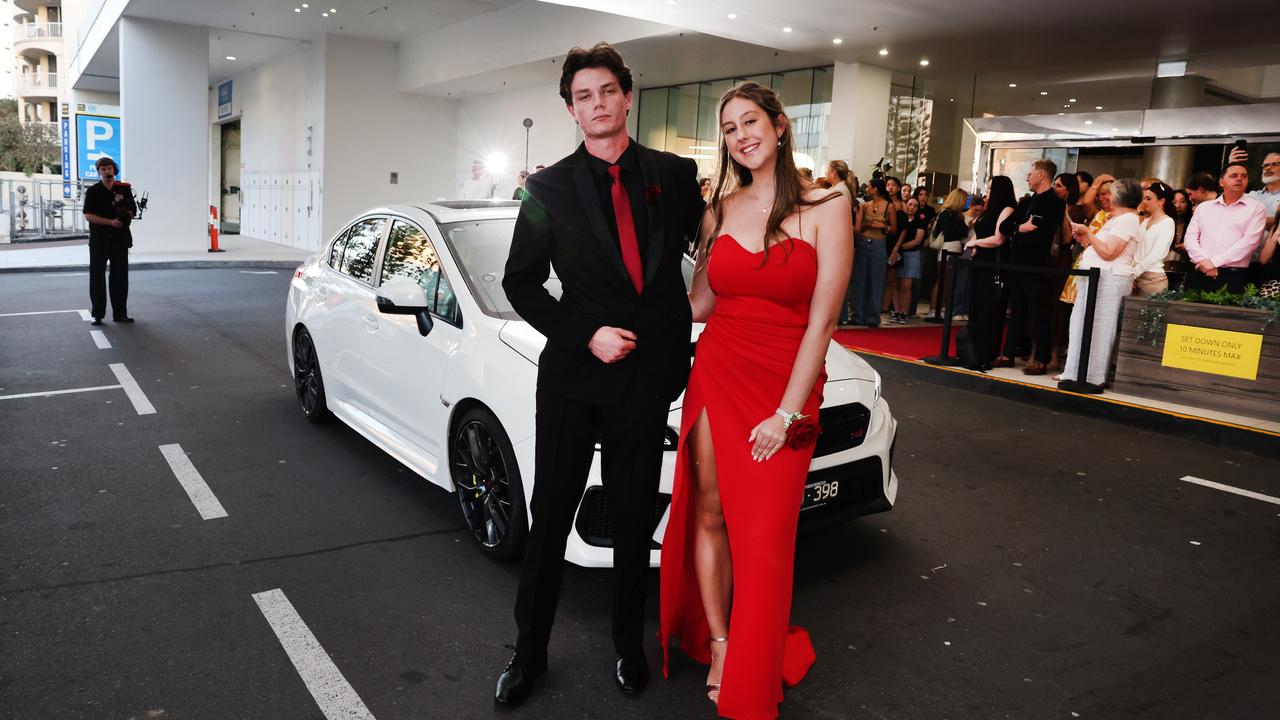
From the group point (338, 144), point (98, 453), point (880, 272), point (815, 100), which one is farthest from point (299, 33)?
point (98, 453)

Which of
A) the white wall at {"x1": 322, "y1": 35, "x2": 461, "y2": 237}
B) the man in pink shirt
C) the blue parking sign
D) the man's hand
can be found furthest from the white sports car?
the blue parking sign

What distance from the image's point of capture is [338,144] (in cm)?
2483

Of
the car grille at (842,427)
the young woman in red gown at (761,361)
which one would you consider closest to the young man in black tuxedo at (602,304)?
the young woman in red gown at (761,361)

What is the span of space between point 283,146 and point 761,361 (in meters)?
28.6

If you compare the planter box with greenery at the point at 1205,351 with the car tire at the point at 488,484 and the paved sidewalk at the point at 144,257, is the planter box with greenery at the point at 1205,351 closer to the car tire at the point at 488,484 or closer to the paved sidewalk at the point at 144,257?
the car tire at the point at 488,484

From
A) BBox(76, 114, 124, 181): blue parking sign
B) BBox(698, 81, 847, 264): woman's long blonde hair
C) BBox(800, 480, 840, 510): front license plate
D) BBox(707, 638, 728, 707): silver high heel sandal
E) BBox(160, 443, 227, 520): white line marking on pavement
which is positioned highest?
BBox(76, 114, 124, 181): blue parking sign

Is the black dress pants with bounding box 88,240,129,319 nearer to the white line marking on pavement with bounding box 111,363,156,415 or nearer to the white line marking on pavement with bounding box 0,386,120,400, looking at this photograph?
the white line marking on pavement with bounding box 111,363,156,415

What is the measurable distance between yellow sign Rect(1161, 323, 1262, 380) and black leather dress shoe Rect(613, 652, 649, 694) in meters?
6.69

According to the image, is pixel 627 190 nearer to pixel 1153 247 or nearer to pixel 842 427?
pixel 842 427

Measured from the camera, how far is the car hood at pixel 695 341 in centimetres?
387

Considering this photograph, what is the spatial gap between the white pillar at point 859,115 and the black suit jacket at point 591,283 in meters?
15.4

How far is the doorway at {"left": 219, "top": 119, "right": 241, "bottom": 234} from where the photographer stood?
1475 inches

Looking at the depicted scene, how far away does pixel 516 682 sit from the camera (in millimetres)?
3008

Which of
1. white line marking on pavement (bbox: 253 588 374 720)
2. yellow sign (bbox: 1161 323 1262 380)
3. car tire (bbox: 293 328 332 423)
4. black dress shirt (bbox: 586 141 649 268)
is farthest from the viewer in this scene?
yellow sign (bbox: 1161 323 1262 380)
